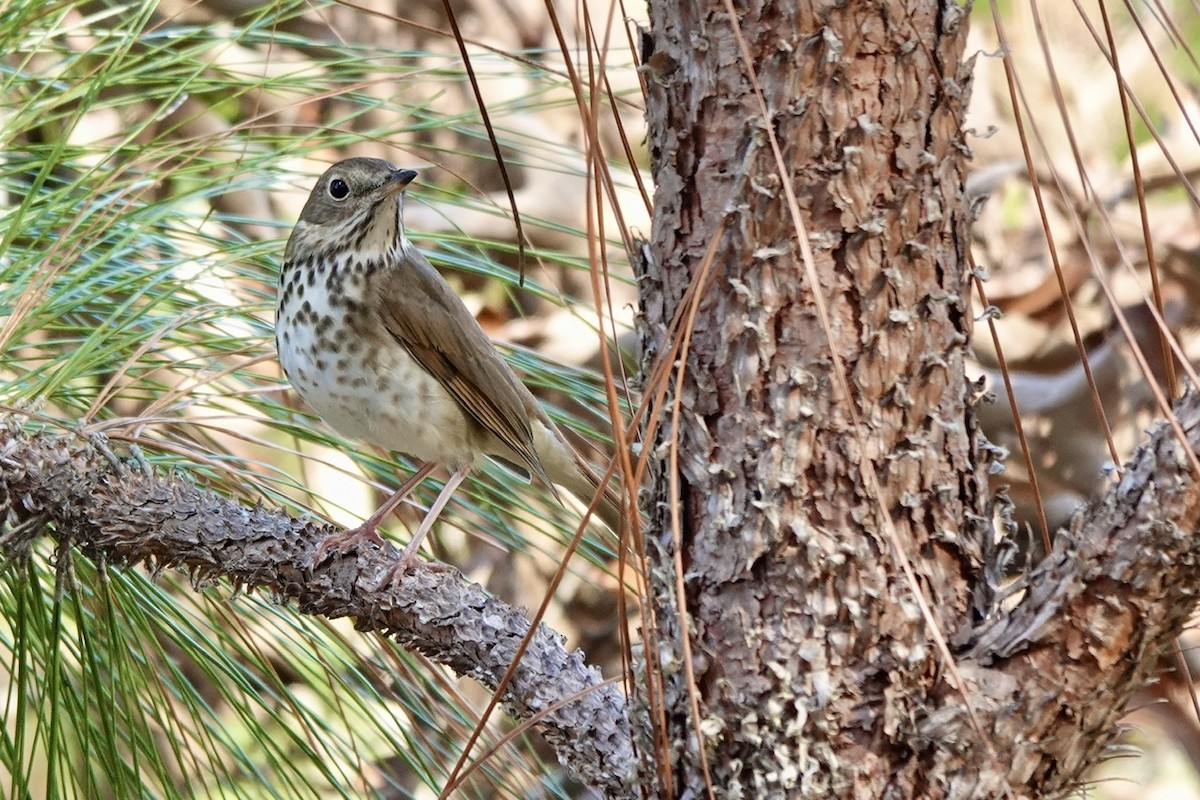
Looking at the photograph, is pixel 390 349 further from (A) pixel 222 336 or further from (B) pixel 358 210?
(A) pixel 222 336

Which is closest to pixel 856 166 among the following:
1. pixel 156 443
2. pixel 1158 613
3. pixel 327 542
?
pixel 1158 613

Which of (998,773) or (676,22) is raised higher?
(676,22)

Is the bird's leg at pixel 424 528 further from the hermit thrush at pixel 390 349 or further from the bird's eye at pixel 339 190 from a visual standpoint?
the bird's eye at pixel 339 190

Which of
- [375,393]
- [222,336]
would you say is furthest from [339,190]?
[222,336]

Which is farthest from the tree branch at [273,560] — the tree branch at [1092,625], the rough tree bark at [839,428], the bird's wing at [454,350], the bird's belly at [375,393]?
the bird's wing at [454,350]

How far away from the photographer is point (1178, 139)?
4.07 meters

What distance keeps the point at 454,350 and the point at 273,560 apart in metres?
0.82

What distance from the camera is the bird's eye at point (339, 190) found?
2.16m

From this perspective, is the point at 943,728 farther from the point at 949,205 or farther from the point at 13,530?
the point at 13,530

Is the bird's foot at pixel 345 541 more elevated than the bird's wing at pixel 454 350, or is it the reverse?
the bird's wing at pixel 454 350

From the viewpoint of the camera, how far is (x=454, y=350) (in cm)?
211

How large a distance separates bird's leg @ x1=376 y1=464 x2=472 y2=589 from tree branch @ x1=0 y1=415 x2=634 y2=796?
0.01 m

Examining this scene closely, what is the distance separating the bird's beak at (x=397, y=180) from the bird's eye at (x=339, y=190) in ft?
0.25

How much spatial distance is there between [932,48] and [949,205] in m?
0.12
